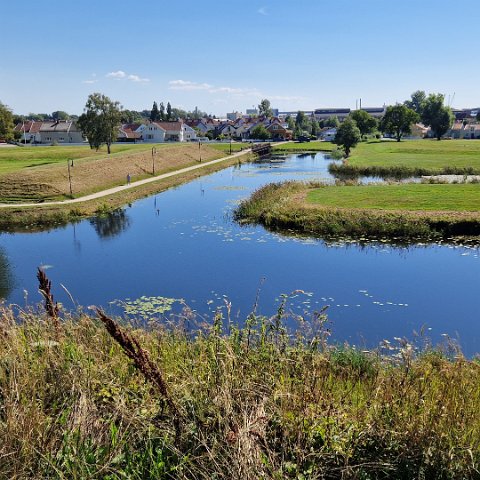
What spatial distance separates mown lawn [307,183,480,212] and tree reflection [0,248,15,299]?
21669 mm

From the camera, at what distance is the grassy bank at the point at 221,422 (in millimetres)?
5453

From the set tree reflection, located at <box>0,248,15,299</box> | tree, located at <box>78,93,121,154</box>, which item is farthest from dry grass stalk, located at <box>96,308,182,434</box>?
tree, located at <box>78,93,121,154</box>

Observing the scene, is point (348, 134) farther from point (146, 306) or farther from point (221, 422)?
point (221, 422)

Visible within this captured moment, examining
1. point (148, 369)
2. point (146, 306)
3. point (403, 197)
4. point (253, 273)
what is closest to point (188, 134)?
point (403, 197)

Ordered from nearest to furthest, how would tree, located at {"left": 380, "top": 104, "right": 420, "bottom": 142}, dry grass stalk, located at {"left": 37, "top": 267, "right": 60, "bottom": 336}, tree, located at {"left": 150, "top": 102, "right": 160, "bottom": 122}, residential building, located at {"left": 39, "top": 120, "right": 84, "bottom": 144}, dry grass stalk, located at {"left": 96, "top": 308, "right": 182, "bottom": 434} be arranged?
1. dry grass stalk, located at {"left": 96, "top": 308, "right": 182, "bottom": 434}
2. dry grass stalk, located at {"left": 37, "top": 267, "right": 60, "bottom": 336}
3. residential building, located at {"left": 39, "top": 120, "right": 84, "bottom": 144}
4. tree, located at {"left": 380, "top": 104, "right": 420, "bottom": 142}
5. tree, located at {"left": 150, "top": 102, "right": 160, "bottom": 122}

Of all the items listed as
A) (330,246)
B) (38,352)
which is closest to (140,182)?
(330,246)

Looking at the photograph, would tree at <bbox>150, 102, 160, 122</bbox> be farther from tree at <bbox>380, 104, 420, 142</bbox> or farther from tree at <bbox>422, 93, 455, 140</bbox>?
tree at <bbox>422, 93, 455, 140</bbox>

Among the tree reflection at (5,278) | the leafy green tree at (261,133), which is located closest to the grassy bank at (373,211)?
the tree reflection at (5,278)

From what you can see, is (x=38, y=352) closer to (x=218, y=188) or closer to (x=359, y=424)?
(x=359, y=424)

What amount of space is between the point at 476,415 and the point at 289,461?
9.24 feet

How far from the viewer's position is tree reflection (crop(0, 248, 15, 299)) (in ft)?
66.4

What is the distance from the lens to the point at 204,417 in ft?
19.7

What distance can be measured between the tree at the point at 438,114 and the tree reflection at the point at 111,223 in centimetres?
11732

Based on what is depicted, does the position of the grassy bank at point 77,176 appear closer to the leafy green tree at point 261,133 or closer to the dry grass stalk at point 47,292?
the dry grass stalk at point 47,292
